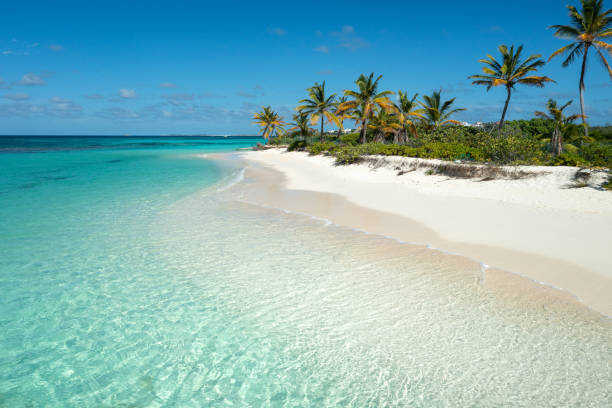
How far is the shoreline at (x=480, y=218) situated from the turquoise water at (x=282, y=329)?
2.26 feet

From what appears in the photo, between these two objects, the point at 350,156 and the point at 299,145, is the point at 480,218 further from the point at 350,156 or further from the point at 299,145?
the point at 299,145

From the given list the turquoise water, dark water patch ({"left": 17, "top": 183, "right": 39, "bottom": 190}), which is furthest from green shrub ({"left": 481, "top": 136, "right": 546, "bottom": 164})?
dark water patch ({"left": 17, "top": 183, "right": 39, "bottom": 190})

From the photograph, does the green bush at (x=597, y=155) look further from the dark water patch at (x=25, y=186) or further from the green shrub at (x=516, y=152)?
the dark water patch at (x=25, y=186)

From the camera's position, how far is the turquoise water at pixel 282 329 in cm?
362

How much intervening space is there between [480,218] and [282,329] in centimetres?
780

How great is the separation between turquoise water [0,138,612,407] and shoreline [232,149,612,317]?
2.26ft

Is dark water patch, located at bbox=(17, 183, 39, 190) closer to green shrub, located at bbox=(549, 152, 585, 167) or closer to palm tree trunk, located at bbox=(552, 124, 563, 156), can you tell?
green shrub, located at bbox=(549, 152, 585, 167)

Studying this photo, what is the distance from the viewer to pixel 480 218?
9.99 m

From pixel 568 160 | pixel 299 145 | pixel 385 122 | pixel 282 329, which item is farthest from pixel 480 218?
pixel 299 145

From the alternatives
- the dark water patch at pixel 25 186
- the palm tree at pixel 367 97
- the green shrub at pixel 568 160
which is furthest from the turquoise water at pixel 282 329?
the palm tree at pixel 367 97

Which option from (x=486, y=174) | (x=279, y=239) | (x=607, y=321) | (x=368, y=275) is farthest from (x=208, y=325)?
(x=486, y=174)

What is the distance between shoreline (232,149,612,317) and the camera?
6340 millimetres

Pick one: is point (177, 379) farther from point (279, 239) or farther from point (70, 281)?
point (279, 239)

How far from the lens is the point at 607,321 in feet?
15.4
